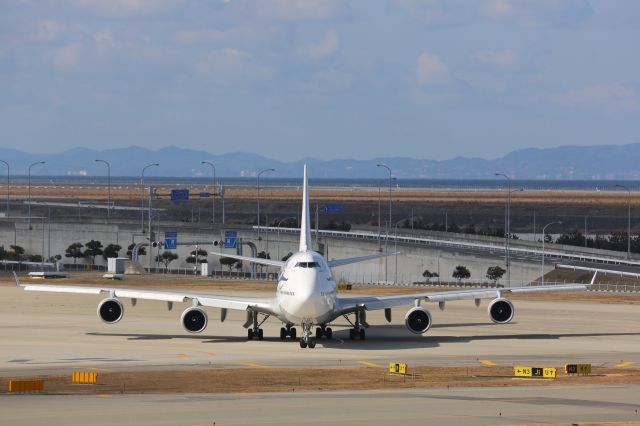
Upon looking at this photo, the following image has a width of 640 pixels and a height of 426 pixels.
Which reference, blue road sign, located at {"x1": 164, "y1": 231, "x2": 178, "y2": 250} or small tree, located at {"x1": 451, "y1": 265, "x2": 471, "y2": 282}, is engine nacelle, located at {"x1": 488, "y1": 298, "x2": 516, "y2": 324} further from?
blue road sign, located at {"x1": 164, "y1": 231, "x2": 178, "y2": 250}

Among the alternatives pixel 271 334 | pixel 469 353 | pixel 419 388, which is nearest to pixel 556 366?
pixel 469 353

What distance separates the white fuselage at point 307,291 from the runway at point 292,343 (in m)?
1.68

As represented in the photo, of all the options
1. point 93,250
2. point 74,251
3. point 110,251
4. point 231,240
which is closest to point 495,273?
point 231,240

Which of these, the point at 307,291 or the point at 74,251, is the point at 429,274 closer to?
the point at 74,251

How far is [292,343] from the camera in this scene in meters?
58.6

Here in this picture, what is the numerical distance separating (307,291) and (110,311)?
1239cm

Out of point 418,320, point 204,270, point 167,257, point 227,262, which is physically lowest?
point 418,320

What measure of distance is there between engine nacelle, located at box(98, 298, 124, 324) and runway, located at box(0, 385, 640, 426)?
22.2m

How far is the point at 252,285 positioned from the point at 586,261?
42.1m

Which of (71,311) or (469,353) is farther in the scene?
(71,311)

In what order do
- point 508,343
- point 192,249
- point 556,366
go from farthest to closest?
point 192,249 → point 508,343 → point 556,366

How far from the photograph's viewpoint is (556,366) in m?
49.6

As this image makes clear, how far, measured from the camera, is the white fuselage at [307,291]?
53.9 metres

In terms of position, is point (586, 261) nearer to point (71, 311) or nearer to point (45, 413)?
point (71, 311)
